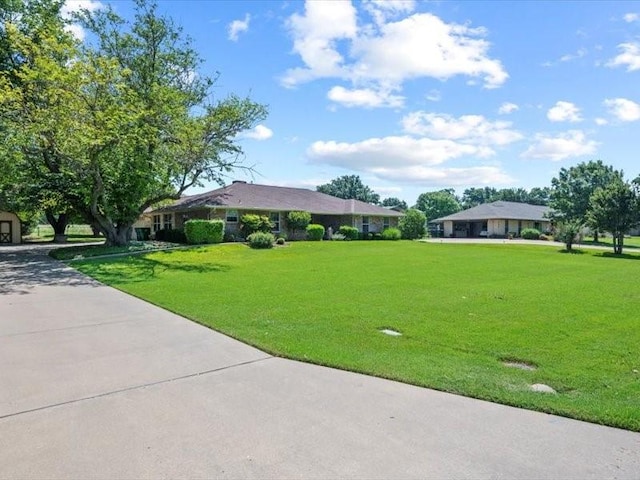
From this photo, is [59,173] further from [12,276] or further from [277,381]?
[277,381]

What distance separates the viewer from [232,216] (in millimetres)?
31672

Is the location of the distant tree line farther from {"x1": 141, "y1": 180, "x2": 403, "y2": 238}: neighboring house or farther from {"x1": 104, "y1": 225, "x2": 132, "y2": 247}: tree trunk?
{"x1": 104, "y1": 225, "x2": 132, "y2": 247}: tree trunk

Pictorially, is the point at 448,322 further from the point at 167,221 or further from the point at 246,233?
the point at 167,221

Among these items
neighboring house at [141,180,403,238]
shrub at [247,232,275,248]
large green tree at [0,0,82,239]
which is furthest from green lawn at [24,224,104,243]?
shrub at [247,232,275,248]

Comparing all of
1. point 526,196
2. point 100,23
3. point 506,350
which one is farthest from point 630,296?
point 526,196

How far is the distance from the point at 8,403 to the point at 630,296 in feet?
41.9

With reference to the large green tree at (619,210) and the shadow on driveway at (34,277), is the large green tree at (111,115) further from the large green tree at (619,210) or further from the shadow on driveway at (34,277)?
the large green tree at (619,210)

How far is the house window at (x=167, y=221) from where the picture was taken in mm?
36031

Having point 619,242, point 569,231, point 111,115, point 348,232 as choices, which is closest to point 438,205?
point 348,232

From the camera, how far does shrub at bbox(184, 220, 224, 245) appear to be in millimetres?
28078

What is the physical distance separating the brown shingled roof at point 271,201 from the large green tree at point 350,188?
6206 cm

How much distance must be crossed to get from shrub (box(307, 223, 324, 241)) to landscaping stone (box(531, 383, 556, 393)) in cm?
2984

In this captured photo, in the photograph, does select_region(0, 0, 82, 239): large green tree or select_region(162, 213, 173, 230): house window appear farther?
select_region(162, 213, 173, 230): house window

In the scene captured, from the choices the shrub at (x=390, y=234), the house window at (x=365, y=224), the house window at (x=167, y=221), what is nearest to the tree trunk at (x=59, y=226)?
the house window at (x=167, y=221)
